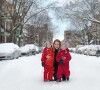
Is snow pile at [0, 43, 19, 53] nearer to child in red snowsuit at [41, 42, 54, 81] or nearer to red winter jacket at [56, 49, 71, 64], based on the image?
child in red snowsuit at [41, 42, 54, 81]

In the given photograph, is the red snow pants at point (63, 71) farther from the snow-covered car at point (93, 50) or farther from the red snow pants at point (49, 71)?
the snow-covered car at point (93, 50)

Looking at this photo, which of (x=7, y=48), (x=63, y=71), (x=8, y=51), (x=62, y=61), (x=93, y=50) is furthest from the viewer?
(x=93, y=50)

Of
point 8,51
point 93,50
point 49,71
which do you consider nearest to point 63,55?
point 49,71

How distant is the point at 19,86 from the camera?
11.4 m

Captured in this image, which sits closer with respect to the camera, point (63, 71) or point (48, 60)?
point (48, 60)

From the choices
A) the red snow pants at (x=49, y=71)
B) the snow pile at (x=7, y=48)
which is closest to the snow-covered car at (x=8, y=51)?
the snow pile at (x=7, y=48)

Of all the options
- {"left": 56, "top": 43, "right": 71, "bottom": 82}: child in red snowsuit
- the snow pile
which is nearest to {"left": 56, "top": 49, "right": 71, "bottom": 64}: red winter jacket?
{"left": 56, "top": 43, "right": 71, "bottom": 82}: child in red snowsuit

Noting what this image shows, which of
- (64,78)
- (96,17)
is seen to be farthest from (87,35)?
(64,78)

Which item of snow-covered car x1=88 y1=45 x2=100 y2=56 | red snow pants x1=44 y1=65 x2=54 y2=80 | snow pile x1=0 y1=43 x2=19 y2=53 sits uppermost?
snow pile x1=0 y1=43 x2=19 y2=53

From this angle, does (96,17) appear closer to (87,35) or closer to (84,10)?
(84,10)

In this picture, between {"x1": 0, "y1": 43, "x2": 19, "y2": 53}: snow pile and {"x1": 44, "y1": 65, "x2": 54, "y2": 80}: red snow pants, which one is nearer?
{"x1": 44, "y1": 65, "x2": 54, "y2": 80}: red snow pants

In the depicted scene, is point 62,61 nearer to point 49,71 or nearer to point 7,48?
point 49,71

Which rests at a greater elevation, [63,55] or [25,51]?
[63,55]

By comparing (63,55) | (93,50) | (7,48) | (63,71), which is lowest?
(93,50)
